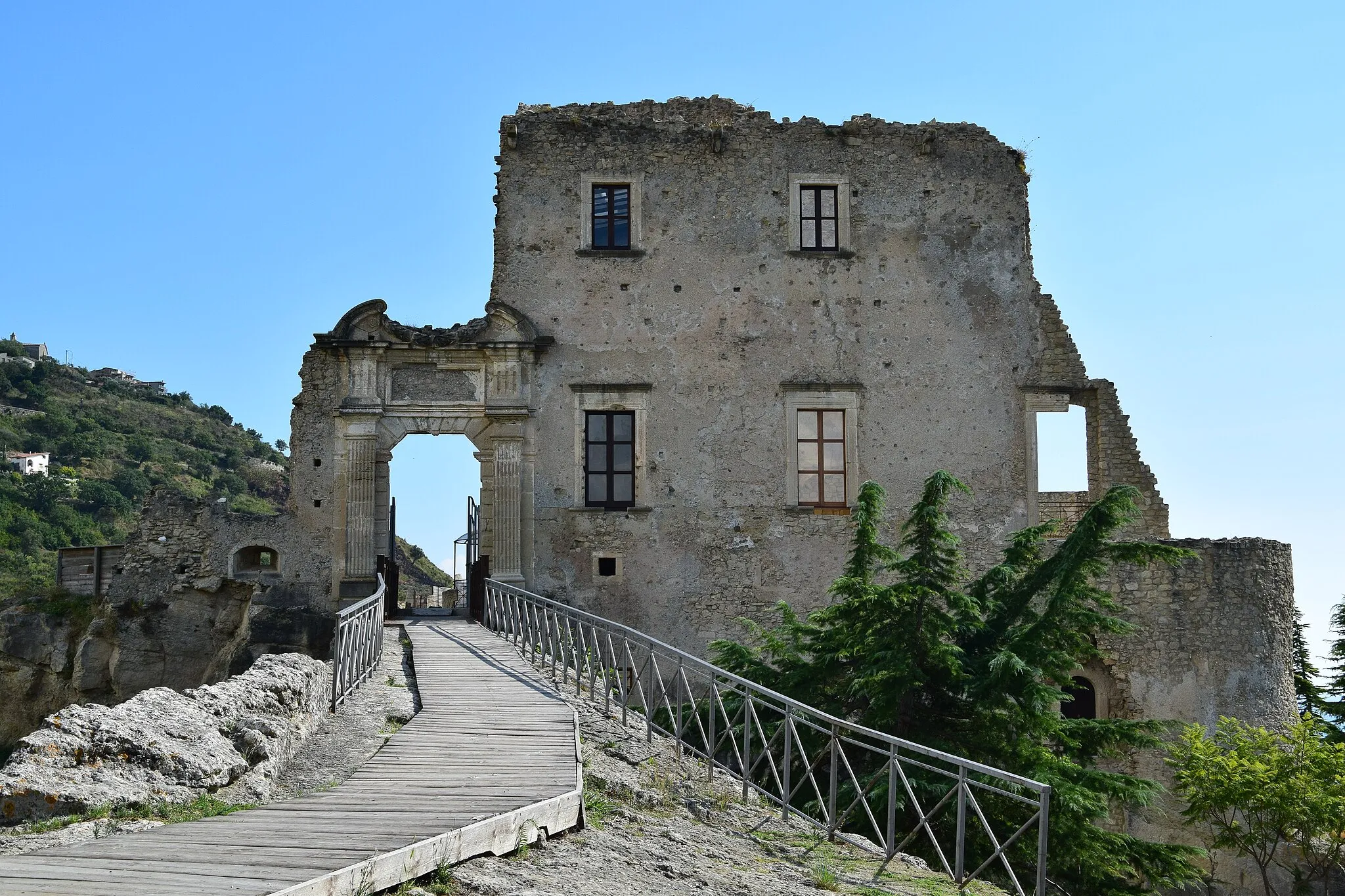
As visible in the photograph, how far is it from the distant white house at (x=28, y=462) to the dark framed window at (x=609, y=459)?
33938 mm

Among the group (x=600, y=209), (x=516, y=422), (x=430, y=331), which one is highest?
(x=600, y=209)

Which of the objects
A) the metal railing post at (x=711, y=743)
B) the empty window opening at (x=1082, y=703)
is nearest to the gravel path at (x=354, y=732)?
the metal railing post at (x=711, y=743)

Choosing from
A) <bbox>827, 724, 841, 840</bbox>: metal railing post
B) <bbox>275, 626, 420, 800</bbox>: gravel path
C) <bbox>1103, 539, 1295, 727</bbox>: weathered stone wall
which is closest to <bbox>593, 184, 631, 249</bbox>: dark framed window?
<bbox>275, 626, 420, 800</bbox>: gravel path

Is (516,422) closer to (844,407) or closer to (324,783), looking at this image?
(844,407)

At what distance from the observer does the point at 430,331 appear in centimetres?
1988

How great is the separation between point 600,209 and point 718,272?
1.96m

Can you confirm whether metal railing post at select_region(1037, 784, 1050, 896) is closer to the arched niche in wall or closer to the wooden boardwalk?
the wooden boardwalk

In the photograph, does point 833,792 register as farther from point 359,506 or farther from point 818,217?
point 818,217

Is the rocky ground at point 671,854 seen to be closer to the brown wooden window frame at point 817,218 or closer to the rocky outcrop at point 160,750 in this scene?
the rocky outcrop at point 160,750

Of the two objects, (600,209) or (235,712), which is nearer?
(235,712)

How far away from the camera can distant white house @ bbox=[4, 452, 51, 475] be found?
47.8 metres

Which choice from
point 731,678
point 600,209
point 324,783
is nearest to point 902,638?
point 731,678

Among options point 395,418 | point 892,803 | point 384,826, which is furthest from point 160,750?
point 395,418

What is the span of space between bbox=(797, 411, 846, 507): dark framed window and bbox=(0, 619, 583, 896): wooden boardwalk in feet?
30.7
